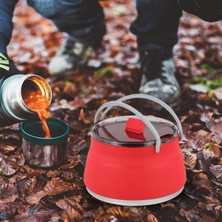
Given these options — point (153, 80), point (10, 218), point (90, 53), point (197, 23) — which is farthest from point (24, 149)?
point (197, 23)

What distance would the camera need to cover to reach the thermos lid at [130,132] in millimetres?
2424

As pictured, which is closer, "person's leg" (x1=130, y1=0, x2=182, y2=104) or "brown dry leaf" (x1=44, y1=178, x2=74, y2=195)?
"brown dry leaf" (x1=44, y1=178, x2=74, y2=195)

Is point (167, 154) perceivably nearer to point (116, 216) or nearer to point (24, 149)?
point (116, 216)

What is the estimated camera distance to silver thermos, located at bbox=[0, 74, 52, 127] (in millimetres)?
2746

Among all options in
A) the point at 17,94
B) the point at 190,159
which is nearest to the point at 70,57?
the point at 17,94

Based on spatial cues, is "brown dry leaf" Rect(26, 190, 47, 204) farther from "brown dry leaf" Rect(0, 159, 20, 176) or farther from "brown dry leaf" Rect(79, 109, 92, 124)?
"brown dry leaf" Rect(79, 109, 92, 124)

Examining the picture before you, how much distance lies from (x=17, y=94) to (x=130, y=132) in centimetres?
58

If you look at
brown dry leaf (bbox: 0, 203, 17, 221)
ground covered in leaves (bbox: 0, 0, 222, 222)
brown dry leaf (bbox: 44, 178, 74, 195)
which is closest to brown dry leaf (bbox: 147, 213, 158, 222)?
ground covered in leaves (bbox: 0, 0, 222, 222)

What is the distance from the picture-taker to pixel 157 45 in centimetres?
348

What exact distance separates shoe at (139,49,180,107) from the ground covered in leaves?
99mm

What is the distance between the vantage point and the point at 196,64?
3.99m

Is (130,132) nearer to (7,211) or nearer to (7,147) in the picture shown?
(7,211)

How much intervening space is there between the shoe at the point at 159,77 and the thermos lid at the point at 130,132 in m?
0.78

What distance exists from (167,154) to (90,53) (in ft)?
5.31
